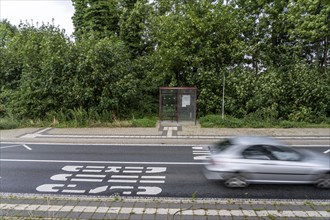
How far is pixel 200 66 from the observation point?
57.3 feet


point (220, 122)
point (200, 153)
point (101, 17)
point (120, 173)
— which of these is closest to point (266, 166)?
point (200, 153)

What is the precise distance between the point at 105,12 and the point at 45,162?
17094 millimetres

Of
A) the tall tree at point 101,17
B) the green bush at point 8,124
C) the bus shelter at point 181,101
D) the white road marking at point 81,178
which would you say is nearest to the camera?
the white road marking at point 81,178

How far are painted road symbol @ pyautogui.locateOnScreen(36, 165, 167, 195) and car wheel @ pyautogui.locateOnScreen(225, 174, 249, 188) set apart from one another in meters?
1.81

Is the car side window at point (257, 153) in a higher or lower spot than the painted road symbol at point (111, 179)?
higher

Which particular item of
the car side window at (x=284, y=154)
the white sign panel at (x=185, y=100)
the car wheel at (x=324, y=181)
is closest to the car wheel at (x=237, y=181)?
the car side window at (x=284, y=154)

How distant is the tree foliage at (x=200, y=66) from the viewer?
15656 mm

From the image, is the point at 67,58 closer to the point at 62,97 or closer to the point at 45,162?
the point at 62,97

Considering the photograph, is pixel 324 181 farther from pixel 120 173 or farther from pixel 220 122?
pixel 220 122

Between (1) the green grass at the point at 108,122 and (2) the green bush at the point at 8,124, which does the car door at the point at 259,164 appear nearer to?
(1) the green grass at the point at 108,122

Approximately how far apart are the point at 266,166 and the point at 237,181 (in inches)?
32.5

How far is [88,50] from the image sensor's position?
16188 mm

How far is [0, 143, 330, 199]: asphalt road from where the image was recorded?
6.44 metres

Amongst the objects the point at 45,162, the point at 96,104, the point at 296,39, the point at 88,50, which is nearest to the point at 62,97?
the point at 96,104
